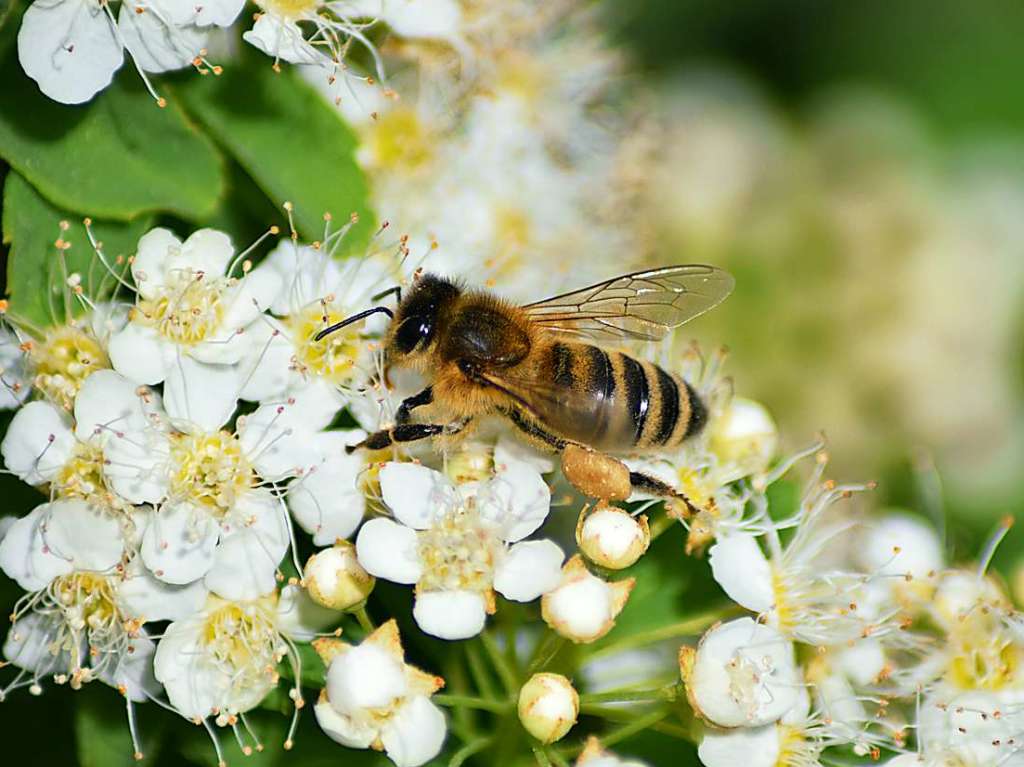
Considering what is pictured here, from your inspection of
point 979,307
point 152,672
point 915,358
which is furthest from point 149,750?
point 979,307

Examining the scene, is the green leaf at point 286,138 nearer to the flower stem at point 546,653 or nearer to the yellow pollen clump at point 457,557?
the yellow pollen clump at point 457,557

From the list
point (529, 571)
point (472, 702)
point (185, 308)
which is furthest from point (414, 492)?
point (185, 308)

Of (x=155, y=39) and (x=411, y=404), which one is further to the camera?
(x=411, y=404)

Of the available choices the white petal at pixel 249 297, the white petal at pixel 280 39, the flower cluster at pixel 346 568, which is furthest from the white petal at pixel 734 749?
the white petal at pixel 280 39

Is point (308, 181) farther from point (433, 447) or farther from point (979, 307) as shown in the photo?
point (979, 307)

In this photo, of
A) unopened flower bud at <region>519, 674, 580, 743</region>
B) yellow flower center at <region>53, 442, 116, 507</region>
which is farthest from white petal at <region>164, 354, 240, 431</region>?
unopened flower bud at <region>519, 674, 580, 743</region>

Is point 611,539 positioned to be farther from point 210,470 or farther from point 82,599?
point 82,599
